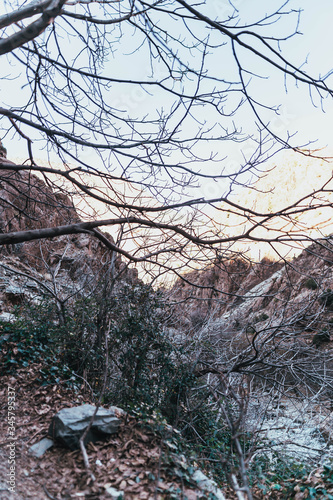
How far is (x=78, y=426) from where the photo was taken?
2.89 meters

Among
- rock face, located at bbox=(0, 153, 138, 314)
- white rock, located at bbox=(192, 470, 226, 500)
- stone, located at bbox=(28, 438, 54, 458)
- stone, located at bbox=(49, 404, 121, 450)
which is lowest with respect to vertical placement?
white rock, located at bbox=(192, 470, 226, 500)

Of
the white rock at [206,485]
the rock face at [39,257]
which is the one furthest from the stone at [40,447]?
the rock face at [39,257]

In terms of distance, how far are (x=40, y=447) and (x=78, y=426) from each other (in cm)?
34

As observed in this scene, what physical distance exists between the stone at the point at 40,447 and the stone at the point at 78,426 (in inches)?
2.0

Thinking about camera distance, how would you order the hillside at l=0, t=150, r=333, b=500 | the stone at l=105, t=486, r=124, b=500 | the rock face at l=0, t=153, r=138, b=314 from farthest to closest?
the rock face at l=0, t=153, r=138, b=314 < the hillside at l=0, t=150, r=333, b=500 < the stone at l=105, t=486, r=124, b=500

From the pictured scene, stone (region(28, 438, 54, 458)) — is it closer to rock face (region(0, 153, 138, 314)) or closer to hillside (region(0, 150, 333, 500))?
hillside (region(0, 150, 333, 500))

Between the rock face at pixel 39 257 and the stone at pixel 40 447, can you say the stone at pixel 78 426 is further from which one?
the rock face at pixel 39 257

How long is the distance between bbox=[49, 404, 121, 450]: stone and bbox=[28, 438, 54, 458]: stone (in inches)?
2.0

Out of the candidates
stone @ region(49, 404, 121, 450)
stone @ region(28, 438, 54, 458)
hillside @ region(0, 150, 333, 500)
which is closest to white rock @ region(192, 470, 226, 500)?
hillside @ region(0, 150, 333, 500)

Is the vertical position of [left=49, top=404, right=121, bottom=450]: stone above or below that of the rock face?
below

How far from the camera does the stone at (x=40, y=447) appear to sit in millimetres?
2805

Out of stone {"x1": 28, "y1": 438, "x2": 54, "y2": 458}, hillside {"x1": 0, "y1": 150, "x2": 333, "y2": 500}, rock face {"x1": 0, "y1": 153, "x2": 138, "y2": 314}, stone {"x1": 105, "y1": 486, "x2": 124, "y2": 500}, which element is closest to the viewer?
stone {"x1": 105, "y1": 486, "x2": 124, "y2": 500}

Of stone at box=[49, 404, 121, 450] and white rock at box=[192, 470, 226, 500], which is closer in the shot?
white rock at box=[192, 470, 226, 500]

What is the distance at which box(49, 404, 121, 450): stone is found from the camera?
284 centimetres
